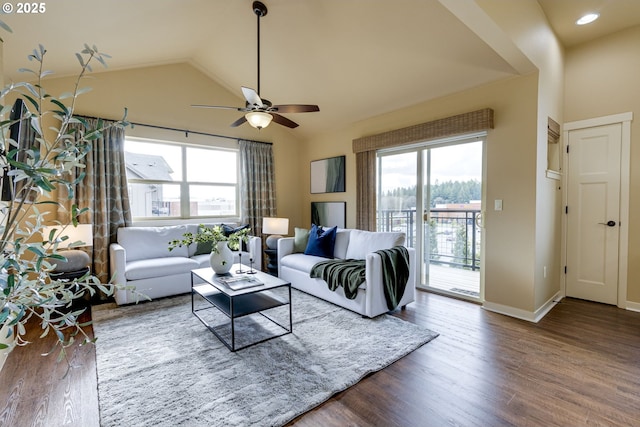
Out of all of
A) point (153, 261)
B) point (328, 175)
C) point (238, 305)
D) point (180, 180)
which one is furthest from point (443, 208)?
point (180, 180)

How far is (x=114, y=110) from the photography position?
4117mm

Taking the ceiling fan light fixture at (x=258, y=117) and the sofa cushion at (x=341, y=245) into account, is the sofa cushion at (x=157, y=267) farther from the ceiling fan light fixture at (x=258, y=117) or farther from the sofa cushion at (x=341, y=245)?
the ceiling fan light fixture at (x=258, y=117)

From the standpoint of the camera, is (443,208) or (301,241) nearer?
(443,208)

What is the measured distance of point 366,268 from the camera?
3121 mm

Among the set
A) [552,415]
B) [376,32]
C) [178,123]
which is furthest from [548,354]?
[178,123]

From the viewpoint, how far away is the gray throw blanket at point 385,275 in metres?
3.19

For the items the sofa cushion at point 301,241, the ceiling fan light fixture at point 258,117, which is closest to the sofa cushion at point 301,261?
the sofa cushion at point 301,241

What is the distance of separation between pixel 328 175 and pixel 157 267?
3.04m

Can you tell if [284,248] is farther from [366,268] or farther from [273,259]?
[366,268]

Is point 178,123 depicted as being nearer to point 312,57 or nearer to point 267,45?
point 267,45

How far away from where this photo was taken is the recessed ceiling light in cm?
321

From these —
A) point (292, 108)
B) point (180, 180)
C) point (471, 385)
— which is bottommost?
point (471, 385)

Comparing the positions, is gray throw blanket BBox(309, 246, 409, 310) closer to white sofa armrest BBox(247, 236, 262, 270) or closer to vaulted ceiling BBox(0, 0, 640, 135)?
white sofa armrest BBox(247, 236, 262, 270)

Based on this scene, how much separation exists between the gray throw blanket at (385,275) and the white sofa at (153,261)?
1.37 meters
